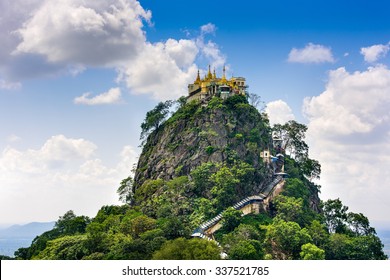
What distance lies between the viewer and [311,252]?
36.7m

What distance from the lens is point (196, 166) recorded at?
45.8 meters

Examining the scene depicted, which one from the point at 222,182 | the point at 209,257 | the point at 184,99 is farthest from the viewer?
the point at 184,99

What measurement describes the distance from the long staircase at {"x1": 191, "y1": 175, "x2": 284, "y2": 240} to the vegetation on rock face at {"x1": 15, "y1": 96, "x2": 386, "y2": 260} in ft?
1.63

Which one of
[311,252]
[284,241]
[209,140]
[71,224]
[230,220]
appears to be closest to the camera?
[311,252]

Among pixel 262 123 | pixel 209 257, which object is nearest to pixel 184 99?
pixel 262 123

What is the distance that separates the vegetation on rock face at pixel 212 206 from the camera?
36438 mm

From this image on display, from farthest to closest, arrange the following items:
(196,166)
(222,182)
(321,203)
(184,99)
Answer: (184,99), (321,203), (196,166), (222,182)

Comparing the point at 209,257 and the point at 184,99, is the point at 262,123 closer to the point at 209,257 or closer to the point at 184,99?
the point at 184,99

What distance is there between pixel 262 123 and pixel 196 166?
7.28 meters

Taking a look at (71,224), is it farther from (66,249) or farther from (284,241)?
(284,241)

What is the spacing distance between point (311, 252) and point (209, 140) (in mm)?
13516

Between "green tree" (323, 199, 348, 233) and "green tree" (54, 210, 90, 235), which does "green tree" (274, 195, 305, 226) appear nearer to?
"green tree" (323, 199, 348, 233)

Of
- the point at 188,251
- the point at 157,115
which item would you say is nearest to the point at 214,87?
the point at 157,115

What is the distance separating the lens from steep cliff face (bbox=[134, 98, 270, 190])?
151ft
